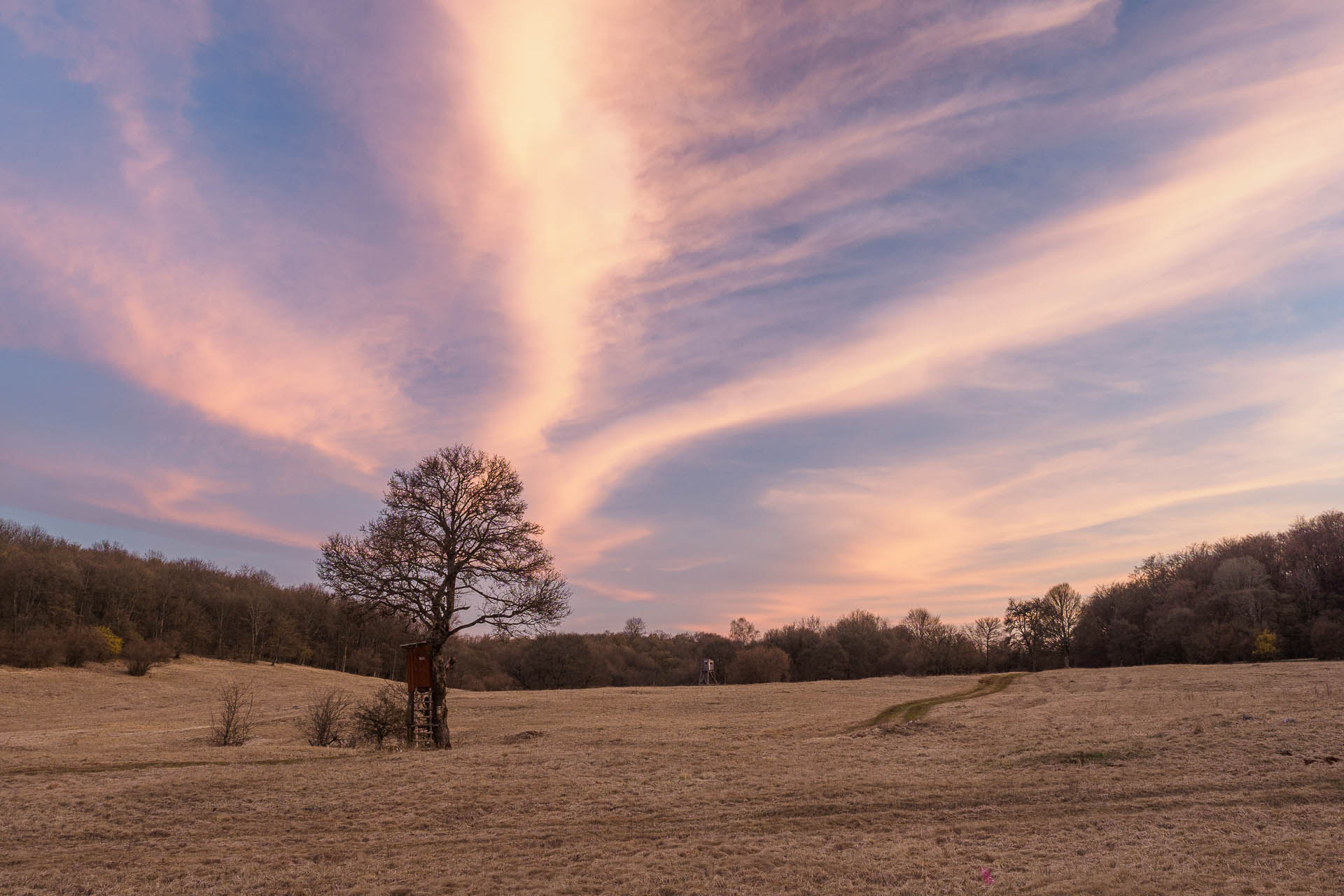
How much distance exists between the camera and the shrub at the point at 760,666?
11138cm

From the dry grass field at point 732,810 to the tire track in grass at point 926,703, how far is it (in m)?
1.95

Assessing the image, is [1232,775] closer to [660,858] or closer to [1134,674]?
[660,858]

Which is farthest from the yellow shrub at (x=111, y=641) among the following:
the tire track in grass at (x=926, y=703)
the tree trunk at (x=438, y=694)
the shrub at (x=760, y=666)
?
the shrub at (x=760, y=666)

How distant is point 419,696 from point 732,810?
18136mm

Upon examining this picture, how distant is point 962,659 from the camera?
352 ft

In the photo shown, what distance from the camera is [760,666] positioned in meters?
112

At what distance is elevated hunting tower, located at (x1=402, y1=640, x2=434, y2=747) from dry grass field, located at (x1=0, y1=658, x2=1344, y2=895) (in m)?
2.07

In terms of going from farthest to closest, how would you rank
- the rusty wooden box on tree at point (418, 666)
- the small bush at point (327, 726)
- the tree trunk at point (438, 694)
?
1. the small bush at point (327, 726)
2. the rusty wooden box on tree at point (418, 666)
3. the tree trunk at point (438, 694)

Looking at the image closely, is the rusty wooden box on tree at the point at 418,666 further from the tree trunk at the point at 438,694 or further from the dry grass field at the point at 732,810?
the dry grass field at the point at 732,810

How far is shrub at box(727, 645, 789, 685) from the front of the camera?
365 feet

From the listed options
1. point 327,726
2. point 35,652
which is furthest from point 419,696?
point 35,652

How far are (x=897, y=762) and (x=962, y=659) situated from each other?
95074mm

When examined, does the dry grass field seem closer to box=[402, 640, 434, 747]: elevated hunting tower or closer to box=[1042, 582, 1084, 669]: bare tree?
box=[402, 640, 434, 747]: elevated hunting tower

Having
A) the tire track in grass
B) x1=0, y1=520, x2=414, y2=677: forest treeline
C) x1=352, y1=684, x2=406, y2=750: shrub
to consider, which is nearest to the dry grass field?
x1=352, y1=684, x2=406, y2=750: shrub
